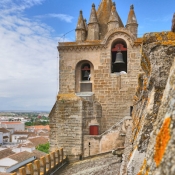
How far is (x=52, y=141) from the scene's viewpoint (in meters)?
13.2

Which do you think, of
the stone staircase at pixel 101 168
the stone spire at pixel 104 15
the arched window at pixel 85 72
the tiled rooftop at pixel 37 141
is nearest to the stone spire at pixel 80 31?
the stone spire at pixel 104 15

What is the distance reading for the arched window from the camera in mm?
13862

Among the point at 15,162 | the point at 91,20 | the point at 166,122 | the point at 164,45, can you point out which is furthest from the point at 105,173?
the point at 15,162

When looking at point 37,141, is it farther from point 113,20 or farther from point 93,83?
point 113,20

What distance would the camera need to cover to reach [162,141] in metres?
1.53

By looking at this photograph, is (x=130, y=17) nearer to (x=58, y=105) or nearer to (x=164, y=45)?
(x=58, y=105)

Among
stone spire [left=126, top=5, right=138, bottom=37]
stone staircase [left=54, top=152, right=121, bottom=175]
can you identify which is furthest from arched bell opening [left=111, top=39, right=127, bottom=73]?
stone staircase [left=54, top=152, right=121, bottom=175]

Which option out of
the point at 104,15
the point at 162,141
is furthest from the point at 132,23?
the point at 162,141

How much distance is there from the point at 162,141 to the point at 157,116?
1.50 feet

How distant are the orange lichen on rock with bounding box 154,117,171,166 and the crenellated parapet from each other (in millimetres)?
7482

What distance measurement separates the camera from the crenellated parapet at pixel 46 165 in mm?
8977

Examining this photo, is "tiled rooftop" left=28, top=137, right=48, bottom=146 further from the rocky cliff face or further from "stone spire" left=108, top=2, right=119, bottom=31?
the rocky cliff face

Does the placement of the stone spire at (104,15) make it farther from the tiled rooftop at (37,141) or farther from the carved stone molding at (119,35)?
the tiled rooftop at (37,141)

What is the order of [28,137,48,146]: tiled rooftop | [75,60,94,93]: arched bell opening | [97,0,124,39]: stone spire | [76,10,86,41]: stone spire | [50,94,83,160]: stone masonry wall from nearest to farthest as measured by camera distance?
[50,94,83,160]: stone masonry wall
[75,60,94,93]: arched bell opening
[76,10,86,41]: stone spire
[97,0,124,39]: stone spire
[28,137,48,146]: tiled rooftop
